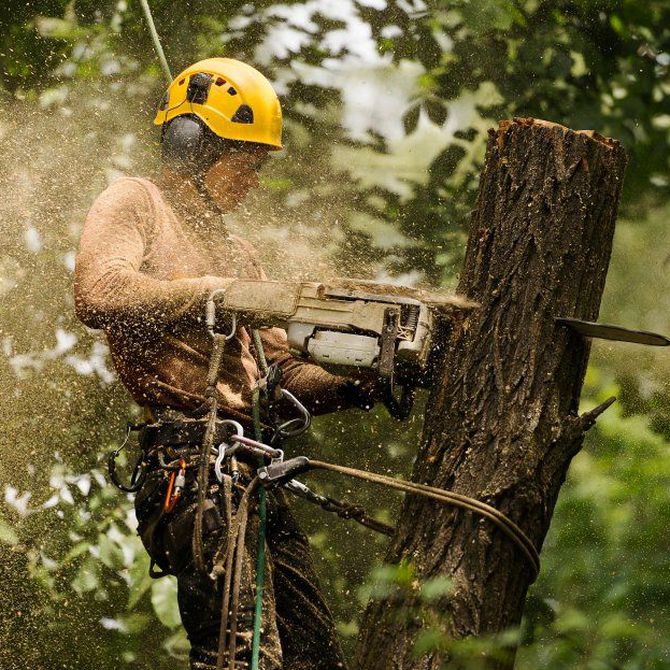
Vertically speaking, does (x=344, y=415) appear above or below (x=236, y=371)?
below

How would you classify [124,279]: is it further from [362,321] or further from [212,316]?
[362,321]

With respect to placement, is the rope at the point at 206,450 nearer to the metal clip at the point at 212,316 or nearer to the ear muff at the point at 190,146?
the metal clip at the point at 212,316

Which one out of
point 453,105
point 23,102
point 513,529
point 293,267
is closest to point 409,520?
point 513,529

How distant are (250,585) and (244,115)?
5.81 feet

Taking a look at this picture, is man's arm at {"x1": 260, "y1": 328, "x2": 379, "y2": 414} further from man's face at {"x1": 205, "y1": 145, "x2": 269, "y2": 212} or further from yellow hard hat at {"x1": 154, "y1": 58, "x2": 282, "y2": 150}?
yellow hard hat at {"x1": 154, "y1": 58, "x2": 282, "y2": 150}

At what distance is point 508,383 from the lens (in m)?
2.79

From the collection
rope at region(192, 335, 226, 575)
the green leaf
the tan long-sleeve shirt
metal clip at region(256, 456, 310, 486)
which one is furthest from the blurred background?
metal clip at region(256, 456, 310, 486)

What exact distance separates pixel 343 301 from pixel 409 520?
24.3 inches

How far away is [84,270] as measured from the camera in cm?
329

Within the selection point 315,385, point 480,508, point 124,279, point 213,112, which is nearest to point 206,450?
point 124,279

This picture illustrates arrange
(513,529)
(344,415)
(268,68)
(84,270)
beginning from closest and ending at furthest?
(513,529)
(84,270)
(344,415)
(268,68)

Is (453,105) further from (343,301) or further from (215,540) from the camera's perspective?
(215,540)

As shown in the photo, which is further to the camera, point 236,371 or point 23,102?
point 23,102

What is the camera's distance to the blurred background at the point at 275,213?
16.7 feet
